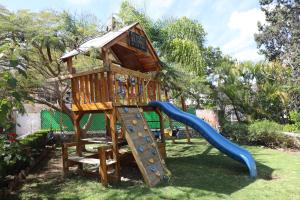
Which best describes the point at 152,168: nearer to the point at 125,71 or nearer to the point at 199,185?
the point at 199,185

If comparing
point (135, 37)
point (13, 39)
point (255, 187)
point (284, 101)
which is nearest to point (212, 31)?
point (284, 101)

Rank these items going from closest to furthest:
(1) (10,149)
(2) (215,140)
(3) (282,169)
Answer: (1) (10,149)
(3) (282,169)
(2) (215,140)

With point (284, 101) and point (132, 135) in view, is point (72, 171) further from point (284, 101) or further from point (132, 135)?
point (284, 101)

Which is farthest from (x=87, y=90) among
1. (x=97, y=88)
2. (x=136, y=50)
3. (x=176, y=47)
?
(x=176, y=47)

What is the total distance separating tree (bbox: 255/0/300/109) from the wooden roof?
731 inches

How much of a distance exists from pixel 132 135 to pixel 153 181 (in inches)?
46.2

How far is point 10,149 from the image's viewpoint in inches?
240

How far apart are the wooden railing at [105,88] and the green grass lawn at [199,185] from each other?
A: 78.0 inches

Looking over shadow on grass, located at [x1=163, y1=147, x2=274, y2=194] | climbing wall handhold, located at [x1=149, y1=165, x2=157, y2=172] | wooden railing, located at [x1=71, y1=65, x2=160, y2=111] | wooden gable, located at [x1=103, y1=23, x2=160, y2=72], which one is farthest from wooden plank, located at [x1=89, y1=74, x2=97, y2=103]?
shadow on grass, located at [x1=163, y1=147, x2=274, y2=194]

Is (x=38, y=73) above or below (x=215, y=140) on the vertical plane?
above

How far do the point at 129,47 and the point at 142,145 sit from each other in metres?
3.13

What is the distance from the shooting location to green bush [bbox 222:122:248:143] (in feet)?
46.9

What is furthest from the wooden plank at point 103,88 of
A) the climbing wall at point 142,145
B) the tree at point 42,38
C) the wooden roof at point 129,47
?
the tree at point 42,38

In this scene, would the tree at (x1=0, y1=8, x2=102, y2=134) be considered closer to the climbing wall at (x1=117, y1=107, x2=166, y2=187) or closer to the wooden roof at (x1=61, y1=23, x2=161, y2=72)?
the wooden roof at (x1=61, y1=23, x2=161, y2=72)
